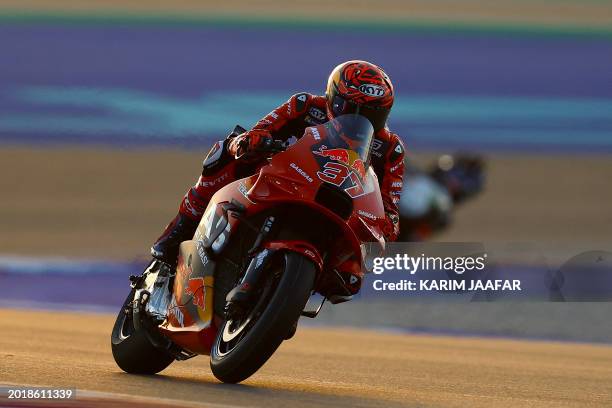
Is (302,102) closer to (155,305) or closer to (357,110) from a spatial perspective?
(357,110)

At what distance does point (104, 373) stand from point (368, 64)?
7.37 feet

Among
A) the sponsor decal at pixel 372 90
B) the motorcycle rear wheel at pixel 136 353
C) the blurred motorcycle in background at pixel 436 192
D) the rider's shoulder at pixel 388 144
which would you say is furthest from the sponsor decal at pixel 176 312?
the blurred motorcycle in background at pixel 436 192

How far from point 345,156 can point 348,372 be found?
2837 mm

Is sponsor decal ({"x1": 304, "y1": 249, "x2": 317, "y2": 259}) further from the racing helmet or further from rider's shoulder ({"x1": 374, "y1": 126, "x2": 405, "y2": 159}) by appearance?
rider's shoulder ({"x1": 374, "y1": 126, "x2": 405, "y2": 159})

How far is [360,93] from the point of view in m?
7.43

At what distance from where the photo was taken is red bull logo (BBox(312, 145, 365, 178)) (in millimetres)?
7082

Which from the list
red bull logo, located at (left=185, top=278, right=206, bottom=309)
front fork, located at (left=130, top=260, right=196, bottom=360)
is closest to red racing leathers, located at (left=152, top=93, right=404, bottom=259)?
front fork, located at (left=130, top=260, right=196, bottom=360)

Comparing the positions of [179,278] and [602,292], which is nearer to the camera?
[179,278]

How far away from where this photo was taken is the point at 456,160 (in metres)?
30.3

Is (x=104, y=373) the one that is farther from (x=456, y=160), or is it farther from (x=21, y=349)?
(x=456, y=160)

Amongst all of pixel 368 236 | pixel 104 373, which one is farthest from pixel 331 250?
pixel 104 373

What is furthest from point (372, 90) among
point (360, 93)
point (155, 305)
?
point (155, 305)

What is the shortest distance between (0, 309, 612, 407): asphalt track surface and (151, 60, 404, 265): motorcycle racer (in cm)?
90

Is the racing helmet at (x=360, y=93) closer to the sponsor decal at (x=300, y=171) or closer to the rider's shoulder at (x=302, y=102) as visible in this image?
the rider's shoulder at (x=302, y=102)
